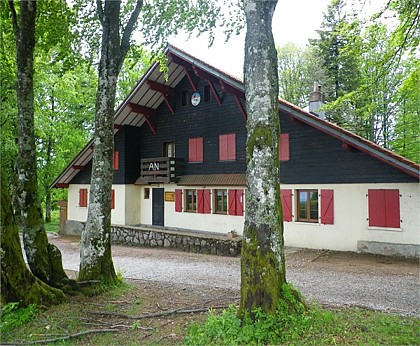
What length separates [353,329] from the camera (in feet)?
13.5

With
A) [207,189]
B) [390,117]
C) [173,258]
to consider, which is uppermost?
[390,117]

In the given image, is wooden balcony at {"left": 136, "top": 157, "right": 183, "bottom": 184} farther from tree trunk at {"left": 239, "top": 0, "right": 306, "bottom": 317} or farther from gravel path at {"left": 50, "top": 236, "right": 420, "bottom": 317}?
tree trunk at {"left": 239, "top": 0, "right": 306, "bottom": 317}

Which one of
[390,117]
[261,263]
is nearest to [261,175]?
[261,263]

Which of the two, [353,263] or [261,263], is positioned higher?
[261,263]

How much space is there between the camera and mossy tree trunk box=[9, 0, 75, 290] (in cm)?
577

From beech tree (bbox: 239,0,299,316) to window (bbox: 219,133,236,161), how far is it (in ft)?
33.5

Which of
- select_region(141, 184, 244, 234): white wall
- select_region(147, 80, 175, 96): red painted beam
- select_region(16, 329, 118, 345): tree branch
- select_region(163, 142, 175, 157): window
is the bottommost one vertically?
select_region(16, 329, 118, 345): tree branch

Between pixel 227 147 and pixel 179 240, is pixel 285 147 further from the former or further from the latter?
pixel 179 240

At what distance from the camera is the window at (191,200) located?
1605cm

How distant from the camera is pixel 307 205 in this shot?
502 inches

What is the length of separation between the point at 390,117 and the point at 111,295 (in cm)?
2150

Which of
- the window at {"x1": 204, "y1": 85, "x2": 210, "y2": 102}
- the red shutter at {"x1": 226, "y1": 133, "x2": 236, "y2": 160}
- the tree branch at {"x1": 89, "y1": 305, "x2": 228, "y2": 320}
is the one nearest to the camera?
the tree branch at {"x1": 89, "y1": 305, "x2": 228, "y2": 320}

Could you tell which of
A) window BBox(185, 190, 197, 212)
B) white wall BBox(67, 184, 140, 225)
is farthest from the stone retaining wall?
window BBox(185, 190, 197, 212)

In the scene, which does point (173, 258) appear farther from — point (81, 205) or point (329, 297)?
point (81, 205)
